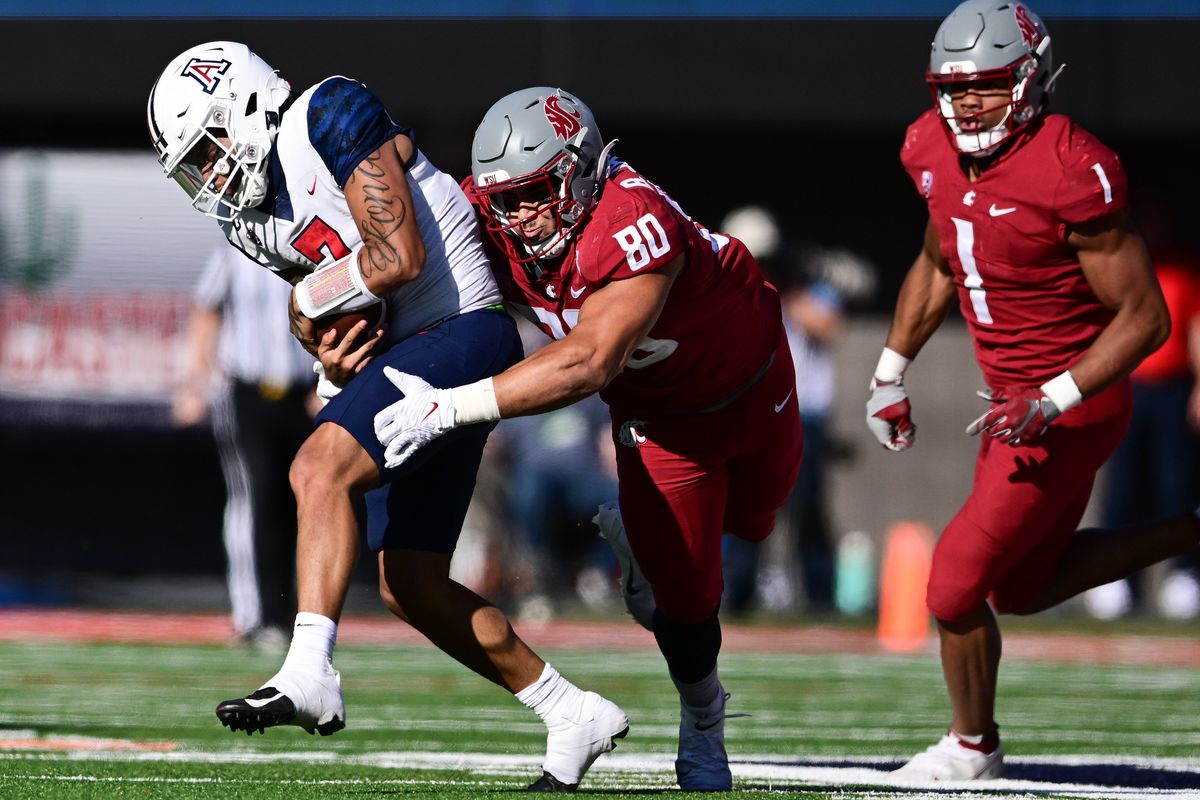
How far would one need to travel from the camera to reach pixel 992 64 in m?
4.95

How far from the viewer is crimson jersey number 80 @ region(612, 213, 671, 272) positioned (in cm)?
422

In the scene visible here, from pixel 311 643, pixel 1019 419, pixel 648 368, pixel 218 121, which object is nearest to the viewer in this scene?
pixel 311 643

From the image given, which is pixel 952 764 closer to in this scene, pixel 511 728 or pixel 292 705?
Result: pixel 511 728

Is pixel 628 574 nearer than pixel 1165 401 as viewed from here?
Yes

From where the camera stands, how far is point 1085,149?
491 cm

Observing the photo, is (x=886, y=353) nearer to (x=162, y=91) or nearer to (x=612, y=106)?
(x=162, y=91)

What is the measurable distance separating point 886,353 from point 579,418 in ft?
24.2

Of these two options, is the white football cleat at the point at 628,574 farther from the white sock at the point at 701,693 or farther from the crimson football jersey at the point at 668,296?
the crimson football jersey at the point at 668,296

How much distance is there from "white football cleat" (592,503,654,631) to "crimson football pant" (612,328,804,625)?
0.16 m

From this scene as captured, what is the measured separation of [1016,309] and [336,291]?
187 centimetres

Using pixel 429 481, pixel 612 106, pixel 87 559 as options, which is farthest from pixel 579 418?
pixel 429 481

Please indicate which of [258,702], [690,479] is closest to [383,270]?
[690,479]

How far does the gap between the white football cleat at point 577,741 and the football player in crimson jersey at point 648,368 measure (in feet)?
1.00

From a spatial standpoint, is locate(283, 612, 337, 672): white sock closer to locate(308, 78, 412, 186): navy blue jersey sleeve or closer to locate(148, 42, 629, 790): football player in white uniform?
locate(148, 42, 629, 790): football player in white uniform
